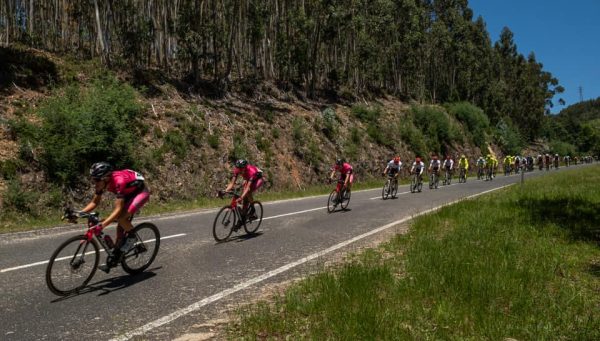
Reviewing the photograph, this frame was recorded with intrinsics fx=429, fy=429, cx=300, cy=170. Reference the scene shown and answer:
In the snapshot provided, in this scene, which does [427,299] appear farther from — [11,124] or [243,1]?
[243,1]

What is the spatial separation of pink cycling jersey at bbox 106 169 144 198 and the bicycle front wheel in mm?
794

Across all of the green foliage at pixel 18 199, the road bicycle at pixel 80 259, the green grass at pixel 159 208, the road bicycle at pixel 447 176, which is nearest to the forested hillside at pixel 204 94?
the green foliage at pixel 18 199

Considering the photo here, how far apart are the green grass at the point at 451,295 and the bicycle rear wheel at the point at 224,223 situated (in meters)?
3.32

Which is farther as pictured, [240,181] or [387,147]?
[387,147]

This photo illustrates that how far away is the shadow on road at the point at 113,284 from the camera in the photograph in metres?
5.90

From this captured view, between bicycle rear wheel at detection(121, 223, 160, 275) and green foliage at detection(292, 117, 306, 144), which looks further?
green foliage at detection(292, 117, 306, 144)

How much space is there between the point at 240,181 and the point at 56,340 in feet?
57.0

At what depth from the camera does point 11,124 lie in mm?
15398

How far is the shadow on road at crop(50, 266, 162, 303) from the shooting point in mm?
5898

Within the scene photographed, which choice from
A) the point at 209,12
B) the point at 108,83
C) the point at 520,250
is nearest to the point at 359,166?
the point at 209,12

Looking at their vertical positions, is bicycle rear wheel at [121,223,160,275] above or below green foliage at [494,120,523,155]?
below

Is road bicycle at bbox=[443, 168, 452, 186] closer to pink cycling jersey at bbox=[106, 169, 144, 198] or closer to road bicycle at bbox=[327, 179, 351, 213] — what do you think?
road bicycle at bbox=[327, 179, 351, 213]

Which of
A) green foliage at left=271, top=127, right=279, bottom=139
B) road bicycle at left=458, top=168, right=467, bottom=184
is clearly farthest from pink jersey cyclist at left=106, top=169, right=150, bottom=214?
road bicycle at left=458, top=168, right=467, bottom=184

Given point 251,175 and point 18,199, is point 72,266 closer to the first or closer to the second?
point 251,175
